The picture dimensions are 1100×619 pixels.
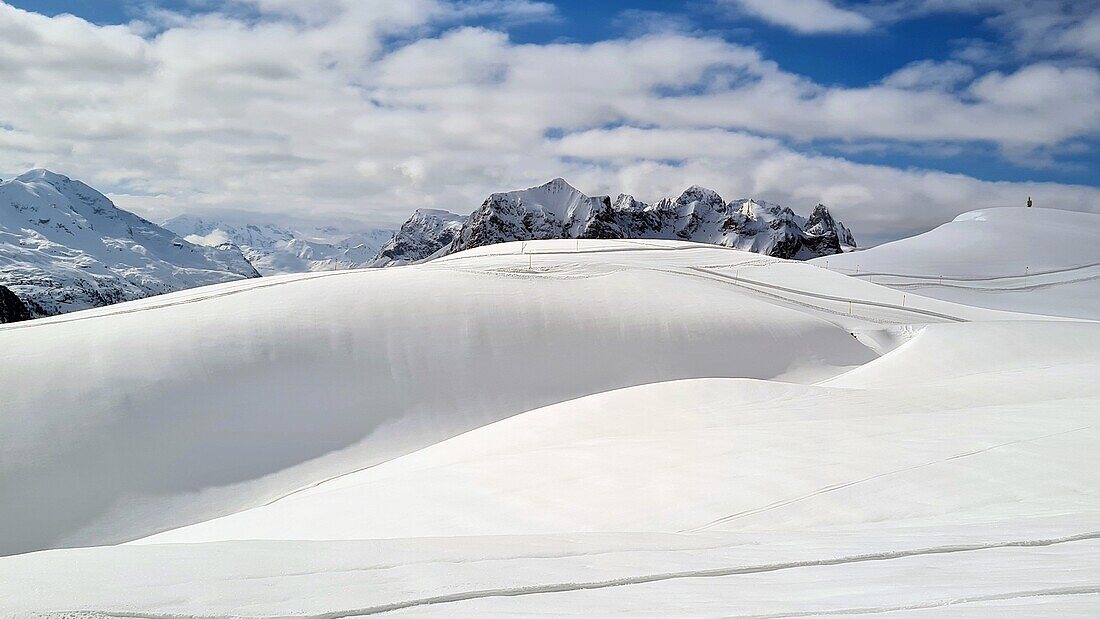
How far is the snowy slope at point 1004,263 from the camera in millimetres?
33000

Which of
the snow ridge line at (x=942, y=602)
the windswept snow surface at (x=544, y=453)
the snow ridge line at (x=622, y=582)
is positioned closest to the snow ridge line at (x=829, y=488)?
the windswept snow surface at (x=544, y=453)

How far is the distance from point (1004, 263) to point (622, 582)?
132ft

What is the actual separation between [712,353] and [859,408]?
9118mm

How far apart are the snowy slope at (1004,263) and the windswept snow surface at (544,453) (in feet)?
25.1

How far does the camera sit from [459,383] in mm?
17484

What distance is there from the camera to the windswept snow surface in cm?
396

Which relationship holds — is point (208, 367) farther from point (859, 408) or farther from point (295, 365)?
point (859, 408)

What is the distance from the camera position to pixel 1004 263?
35625mm

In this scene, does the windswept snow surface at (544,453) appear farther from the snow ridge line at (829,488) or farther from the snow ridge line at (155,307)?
the snow ridge line at (155,307)

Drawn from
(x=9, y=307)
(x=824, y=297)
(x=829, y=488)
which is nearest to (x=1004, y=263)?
(x=824, y=297)

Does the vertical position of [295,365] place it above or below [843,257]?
below

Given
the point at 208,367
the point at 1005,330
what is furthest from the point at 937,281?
the point at 208,367

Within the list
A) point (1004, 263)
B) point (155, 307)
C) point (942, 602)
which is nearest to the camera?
point (942, 602)

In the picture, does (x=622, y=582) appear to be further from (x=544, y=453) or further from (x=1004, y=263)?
(x=1004, y=263)
